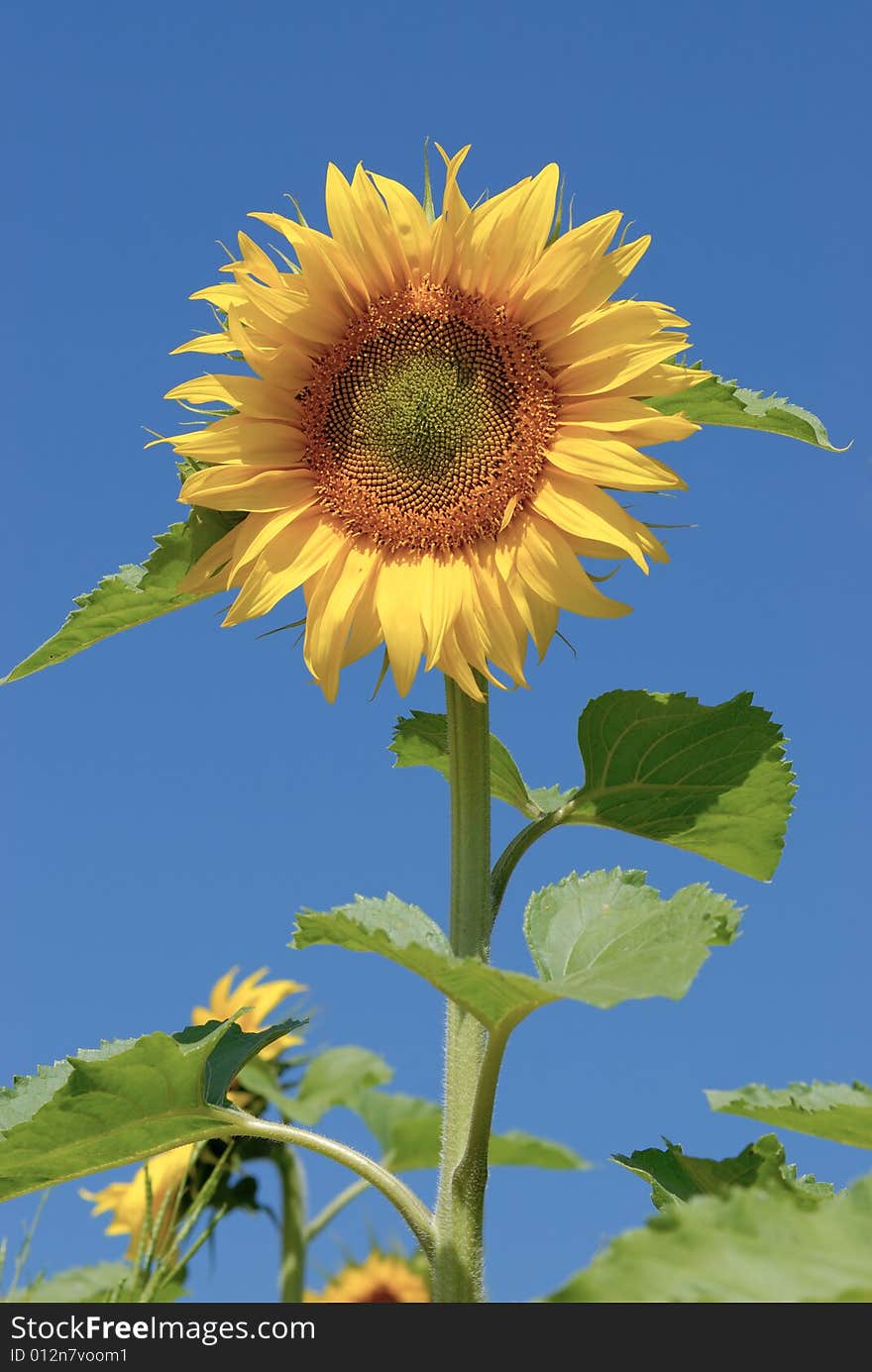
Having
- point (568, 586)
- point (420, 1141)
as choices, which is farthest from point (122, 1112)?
point (420, 1141)

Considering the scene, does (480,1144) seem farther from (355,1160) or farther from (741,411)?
(741,411)

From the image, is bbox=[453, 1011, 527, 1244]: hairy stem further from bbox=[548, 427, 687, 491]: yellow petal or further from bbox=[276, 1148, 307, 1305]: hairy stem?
bbox=[276, 1148, 307, 1305]: hairy stem

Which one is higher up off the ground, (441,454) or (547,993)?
(441,454)

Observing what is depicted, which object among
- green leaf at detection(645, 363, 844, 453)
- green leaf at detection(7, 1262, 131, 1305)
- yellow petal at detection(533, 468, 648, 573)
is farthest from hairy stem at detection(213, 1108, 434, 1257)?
green leaf at detection(7, 1262, 131, 1305)

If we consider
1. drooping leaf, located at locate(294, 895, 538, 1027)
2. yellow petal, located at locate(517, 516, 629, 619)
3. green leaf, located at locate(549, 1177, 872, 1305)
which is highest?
yellow petal, located at locate(517, 516, 629, 619)
